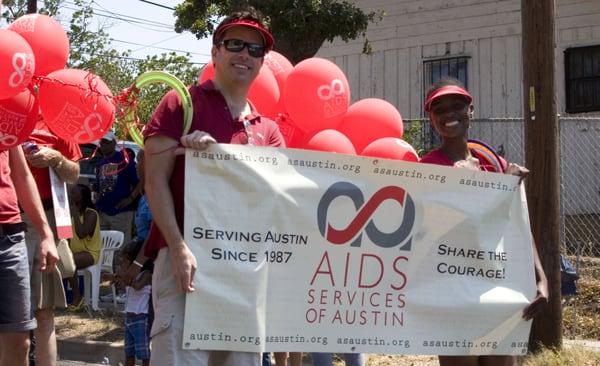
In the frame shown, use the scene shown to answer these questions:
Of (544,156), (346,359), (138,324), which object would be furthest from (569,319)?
(138,324)

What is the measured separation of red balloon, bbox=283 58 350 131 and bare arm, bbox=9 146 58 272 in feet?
5.05

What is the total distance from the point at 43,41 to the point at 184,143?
6.28 feet

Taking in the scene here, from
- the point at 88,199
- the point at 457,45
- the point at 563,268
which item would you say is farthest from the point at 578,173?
the point at 88,199

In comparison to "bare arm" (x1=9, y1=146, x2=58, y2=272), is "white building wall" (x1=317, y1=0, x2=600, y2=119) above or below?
above

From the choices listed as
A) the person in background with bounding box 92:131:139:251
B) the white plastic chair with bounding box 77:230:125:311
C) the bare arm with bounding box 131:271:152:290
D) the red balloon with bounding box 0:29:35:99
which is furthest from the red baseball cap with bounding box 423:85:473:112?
the person in background with bounding box 92:131:139:251

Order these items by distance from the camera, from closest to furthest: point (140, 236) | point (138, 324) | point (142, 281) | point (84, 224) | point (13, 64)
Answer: point (13, 64)
point (142, 281)
point (140, 236)
point (138, 324)
point (84, 224)

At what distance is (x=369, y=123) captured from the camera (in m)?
5.29

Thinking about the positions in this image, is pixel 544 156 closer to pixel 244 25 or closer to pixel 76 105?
pixel 76 105

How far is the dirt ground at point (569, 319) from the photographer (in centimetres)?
855

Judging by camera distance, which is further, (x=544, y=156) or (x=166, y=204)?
(x=544, y=156)

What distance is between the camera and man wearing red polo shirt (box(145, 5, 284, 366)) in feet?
11.3

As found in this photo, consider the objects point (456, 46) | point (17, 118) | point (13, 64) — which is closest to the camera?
point (13, 64)

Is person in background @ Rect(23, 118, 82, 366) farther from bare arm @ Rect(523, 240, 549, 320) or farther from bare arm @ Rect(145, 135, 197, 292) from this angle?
bare arm @ Rect(523, 240, 549, 320)

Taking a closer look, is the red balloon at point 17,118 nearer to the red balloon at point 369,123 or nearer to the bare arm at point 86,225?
the red balloon at point 369,123
